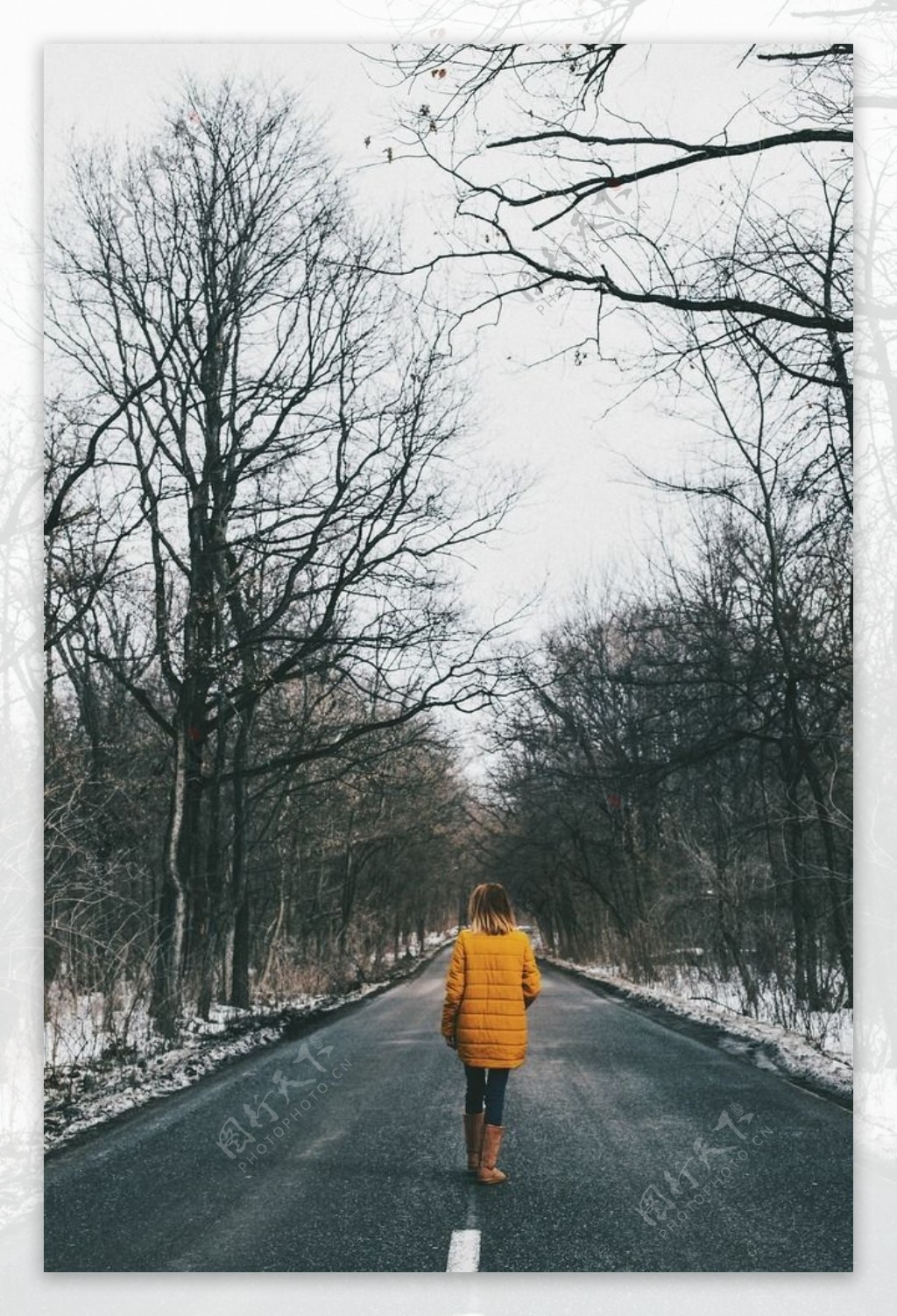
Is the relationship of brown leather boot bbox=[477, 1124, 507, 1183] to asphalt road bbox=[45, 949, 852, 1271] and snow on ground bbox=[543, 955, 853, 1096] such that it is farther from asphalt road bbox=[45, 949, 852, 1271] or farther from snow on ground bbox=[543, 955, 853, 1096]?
snow on ground bbox=[543, 955, 853, 1096]

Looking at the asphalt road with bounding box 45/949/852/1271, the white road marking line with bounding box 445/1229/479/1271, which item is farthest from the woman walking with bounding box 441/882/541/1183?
the white road marking line with bounding box 445/1229/479/1271

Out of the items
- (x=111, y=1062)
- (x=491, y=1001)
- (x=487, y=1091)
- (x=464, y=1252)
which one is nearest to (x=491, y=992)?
(x=491, y=1001)

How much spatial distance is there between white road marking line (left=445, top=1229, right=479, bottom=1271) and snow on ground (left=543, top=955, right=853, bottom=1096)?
2.01m

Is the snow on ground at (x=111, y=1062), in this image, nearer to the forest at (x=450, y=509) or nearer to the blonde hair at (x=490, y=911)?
the forest at (x=450, y=509)

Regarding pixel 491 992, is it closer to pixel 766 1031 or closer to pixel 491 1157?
pixel 491 1157

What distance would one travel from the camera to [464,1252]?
4805mm

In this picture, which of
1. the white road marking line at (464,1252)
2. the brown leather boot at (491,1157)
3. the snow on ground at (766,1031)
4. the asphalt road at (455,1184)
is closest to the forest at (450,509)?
the snow on ground at (766,1031)

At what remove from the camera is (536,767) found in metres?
7.80

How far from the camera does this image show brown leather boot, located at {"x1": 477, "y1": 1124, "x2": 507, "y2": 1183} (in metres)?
5.36

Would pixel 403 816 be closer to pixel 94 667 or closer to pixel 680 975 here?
pixel 680 975

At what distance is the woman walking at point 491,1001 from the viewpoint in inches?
209

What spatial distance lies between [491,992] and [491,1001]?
0.13 feet

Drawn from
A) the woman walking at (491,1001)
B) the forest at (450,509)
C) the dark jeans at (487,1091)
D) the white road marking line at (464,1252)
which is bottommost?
the white road marking line at (464,1252)

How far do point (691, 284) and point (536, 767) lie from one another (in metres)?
3.13
